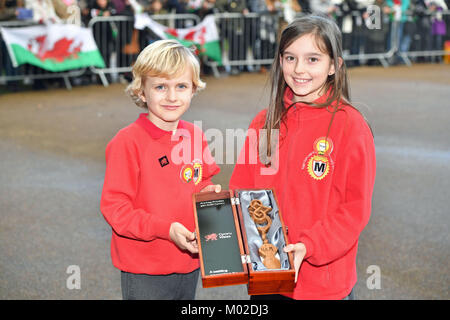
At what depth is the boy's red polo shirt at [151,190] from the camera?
2.40 metres

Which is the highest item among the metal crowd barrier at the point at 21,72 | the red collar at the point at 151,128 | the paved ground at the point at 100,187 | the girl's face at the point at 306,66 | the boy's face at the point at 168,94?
the girl's face at the point at 306,66

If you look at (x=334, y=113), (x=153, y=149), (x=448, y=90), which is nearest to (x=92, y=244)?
(x=153, y=149)

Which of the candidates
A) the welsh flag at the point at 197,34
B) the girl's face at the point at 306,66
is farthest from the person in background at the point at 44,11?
the girl's face at the point at 306,66

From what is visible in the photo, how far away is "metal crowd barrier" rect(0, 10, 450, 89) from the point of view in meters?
12.2

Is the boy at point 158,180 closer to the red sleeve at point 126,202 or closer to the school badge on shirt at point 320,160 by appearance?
the red sleeve at point 126,202

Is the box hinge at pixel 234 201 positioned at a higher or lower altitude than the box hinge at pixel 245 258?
higher

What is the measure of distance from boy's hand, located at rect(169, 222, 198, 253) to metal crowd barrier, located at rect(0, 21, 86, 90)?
9956mm

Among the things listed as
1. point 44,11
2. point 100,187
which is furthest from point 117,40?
point 100,187

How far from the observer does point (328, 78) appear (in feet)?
8.32

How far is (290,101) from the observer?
254 cm

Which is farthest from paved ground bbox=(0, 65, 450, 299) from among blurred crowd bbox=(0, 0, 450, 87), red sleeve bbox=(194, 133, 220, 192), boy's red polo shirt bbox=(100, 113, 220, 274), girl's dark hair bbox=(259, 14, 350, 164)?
blurred crowd bbox=(0, 0, 450, 87)

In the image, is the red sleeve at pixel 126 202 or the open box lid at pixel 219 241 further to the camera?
the red sleeve at pixel 126 202

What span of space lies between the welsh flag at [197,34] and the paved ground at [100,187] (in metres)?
1.51

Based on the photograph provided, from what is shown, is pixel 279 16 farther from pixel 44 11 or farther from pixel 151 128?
pixel 151 128
